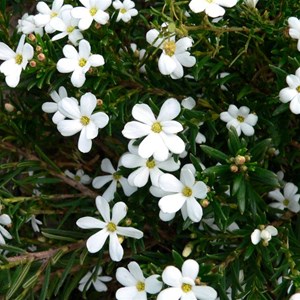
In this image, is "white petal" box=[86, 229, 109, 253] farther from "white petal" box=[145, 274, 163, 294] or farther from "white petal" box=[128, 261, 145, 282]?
"white petal" box=[145, 274, 163, 294]

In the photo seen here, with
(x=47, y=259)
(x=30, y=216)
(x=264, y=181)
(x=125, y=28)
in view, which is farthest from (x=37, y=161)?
(x=264, y=181)

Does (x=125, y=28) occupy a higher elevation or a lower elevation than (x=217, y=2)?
lower

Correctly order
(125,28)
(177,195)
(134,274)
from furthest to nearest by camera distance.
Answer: (125,28) < (134,274) < (177,195)

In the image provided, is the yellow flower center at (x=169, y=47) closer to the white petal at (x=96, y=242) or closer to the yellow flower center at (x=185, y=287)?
the white petal at (x=96, y=242)

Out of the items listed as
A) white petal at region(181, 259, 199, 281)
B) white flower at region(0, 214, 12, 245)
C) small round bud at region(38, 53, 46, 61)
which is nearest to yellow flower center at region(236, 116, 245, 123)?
white petal at region(181, 259, 199, 281)

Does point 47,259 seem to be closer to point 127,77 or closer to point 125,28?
point 127,77

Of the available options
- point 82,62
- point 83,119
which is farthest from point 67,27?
point 83,119
